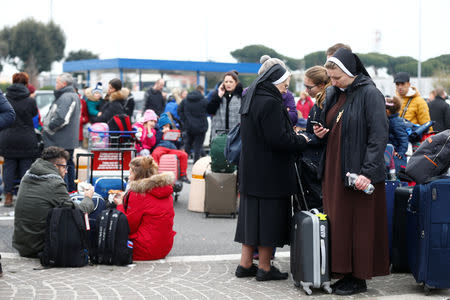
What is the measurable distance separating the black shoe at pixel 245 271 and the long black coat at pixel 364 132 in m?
1.44

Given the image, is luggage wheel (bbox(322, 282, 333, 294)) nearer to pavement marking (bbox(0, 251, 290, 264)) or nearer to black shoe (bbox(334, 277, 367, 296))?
black shoe (bbox(334, 277, 367, 296))

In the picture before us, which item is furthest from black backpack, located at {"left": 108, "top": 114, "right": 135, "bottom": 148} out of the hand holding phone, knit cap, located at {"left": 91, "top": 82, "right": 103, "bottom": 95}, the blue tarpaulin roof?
the blue tarpaulin roof

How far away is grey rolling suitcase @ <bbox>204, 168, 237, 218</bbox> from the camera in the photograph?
912cm

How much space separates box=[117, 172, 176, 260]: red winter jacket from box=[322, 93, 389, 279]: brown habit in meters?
2.02

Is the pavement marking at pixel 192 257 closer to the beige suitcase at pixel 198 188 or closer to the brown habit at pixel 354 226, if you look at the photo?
the brown habit at pixel 354 226

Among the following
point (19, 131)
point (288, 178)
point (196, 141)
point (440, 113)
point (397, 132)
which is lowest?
point (196, 141)

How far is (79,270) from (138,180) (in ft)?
3.68

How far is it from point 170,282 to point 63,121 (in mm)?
4635

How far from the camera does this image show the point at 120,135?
9.07 meters

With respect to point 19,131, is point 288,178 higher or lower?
lower

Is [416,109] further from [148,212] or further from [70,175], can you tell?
[70,175]

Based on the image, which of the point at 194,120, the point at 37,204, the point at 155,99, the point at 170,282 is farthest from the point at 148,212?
the point at 155,99

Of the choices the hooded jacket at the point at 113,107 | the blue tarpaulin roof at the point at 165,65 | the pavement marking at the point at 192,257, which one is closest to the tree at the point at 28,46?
the blue tarpaulin roof at the point at 165,65

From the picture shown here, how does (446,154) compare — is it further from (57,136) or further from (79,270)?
(57,136)
